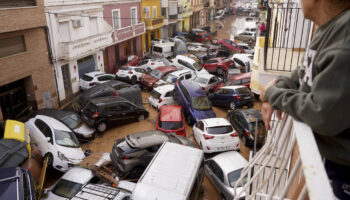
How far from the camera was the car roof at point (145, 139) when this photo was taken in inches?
364

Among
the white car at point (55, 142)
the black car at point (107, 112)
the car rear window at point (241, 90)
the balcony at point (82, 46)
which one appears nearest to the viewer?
the white car at point (55, 142)

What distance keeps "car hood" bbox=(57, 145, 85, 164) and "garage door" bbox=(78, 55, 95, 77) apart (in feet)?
33.1

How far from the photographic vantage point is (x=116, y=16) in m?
24.1

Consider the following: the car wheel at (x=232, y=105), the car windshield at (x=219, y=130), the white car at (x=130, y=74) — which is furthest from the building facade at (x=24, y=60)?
the car wheel at (x=232, y=105)

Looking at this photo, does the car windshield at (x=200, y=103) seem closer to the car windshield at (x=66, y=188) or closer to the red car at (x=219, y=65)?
the car windshield at (x=66, y=188)

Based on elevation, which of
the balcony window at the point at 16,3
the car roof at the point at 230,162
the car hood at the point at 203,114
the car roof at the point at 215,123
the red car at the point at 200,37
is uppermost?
the balcony window at the point at 16,3

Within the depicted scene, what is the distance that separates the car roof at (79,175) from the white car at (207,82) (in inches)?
419

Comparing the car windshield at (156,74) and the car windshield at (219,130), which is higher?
the car windshield at (156,74)

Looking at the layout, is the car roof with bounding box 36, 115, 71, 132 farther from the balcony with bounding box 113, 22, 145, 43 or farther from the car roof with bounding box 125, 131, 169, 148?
the balcony with bounding box 113, 22, 145, 43

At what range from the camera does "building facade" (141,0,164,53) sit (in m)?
29.4

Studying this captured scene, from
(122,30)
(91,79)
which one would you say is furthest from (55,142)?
(122,30)

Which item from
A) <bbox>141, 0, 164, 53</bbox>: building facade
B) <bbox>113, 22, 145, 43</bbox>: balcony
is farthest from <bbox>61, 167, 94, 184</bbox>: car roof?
<bbox>141, 0, 164, 53</bbox>: building facade

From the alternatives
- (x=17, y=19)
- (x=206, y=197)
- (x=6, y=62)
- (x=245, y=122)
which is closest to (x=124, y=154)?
(x=206, y=197)

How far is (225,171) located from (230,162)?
1.74ft
